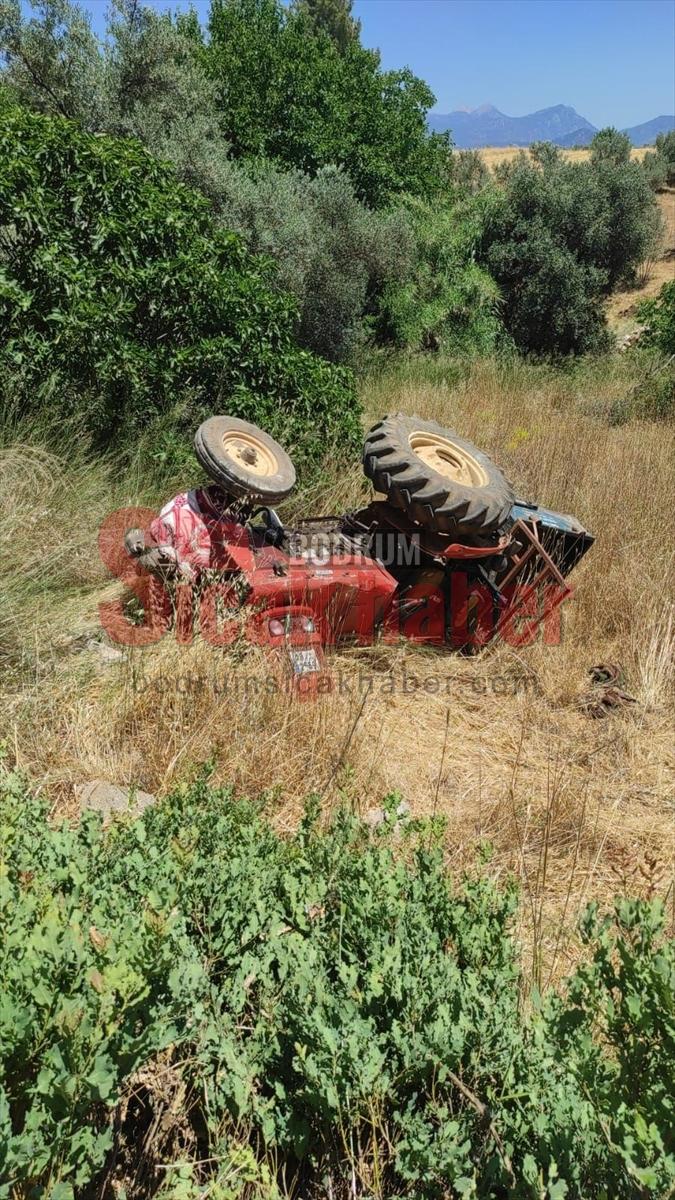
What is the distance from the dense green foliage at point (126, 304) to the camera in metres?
5.02

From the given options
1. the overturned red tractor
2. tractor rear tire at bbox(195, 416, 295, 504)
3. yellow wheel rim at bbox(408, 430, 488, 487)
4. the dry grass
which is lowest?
the overturned red tractor

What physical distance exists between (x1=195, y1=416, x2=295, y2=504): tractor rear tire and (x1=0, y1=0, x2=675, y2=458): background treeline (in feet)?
4.85

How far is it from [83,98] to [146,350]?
610cm

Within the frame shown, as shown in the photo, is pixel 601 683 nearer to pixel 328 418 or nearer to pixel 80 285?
pixel 328 418

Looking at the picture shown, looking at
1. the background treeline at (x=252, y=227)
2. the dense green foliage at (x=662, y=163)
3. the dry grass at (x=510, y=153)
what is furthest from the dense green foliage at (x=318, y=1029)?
the dry grass at (x=510, y=153)

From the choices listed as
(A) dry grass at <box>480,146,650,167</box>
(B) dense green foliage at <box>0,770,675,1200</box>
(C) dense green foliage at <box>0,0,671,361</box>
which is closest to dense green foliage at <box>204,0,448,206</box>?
(C) dense green foliage at <box>0,0,671,361</box>

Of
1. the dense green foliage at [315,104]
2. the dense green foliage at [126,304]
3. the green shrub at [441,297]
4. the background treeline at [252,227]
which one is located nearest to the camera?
the dense green foliage at [126,304]

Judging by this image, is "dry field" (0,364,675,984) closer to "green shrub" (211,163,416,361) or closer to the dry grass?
"green shrub" (211,163,416,361)

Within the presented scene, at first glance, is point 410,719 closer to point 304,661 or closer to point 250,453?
point 304,661

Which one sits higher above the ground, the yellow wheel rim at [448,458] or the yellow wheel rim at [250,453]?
the yellow wheel rim at [250,453]

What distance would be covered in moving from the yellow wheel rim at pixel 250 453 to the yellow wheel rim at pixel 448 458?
81 cm

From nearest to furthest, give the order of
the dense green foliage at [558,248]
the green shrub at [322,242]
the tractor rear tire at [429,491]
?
1. the tractor rear tire at [429,491]
2. the green shrub at [322,242]
3. the dense green foliage at [558,248]

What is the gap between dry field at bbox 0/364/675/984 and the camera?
2994 millimetres

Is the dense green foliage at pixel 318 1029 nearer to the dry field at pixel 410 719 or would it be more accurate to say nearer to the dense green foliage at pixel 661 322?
the dry field at pixel 410 719
